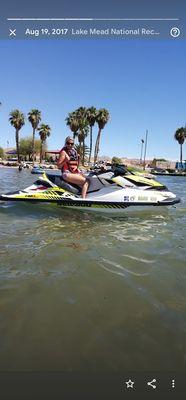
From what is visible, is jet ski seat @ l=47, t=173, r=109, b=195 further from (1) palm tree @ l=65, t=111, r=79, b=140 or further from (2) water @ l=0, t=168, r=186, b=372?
(1) palm tree @ l=65, t=111, r=79, b=140

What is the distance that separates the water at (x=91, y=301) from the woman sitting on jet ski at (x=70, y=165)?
2.79 metres

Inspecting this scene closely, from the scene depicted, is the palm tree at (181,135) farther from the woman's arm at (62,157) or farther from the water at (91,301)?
the water at (91,301)

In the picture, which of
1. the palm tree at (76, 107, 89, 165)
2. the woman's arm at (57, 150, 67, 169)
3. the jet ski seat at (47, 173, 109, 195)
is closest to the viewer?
the woman's arm at (57, 150, 67, 169)

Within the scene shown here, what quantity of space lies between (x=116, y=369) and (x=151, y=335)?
61cm

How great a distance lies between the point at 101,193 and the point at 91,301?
630 centimetres

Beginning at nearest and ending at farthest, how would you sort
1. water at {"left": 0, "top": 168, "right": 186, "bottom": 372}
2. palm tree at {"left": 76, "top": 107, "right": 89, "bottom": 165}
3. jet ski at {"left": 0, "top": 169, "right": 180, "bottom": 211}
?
1. water at {"left": 0, "top": 168, "right": 186, "bottom": 372}
2. jet ski at {"left": 0, "top": 169, "right": 180, "bottom": 211}
3. palm tree at {"left": 76, "top": 107, "right": 89, "bottom": 165}

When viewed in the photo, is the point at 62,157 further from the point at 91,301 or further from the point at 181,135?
the point at 181,135

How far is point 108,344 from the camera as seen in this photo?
2.74 meters

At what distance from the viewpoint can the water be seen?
256cm

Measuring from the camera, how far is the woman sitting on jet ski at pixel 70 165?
9344mm

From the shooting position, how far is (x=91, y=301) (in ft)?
11.6

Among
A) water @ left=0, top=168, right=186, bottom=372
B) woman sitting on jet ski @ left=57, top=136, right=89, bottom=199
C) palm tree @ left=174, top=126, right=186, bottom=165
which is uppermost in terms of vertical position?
palm tree @ left=174, top=126, right=186, bottom=165

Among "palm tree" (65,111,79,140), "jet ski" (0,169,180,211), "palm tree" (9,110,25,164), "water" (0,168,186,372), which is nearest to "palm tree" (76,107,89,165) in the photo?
"palm tree" (65,111,79,140)

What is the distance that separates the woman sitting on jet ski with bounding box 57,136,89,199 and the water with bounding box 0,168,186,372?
2794mm
